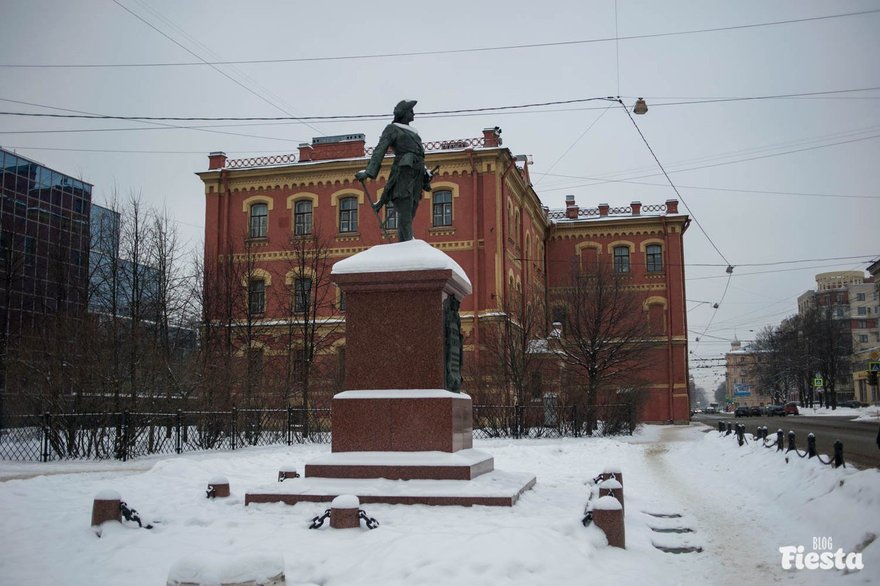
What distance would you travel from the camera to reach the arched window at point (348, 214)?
4056 cm

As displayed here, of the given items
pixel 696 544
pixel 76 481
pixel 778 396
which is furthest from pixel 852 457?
pixel 778 396

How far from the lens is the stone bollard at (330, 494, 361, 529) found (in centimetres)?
775

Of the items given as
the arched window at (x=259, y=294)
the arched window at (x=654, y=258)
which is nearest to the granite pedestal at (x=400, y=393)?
the arched window at (x=259, y=294)

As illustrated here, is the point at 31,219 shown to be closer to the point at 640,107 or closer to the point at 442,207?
the point at 442,207

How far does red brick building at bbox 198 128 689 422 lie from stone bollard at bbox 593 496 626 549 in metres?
24.2

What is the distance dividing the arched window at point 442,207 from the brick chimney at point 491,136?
316 centimetres

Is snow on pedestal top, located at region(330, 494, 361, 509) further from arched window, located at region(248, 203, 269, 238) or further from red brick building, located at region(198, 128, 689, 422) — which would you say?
arched window, located at region(248, 203, 269, 238)

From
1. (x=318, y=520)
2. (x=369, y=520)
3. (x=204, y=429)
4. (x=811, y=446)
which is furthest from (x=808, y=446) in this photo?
(x=204, y=429)

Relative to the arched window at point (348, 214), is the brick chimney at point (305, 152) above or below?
above

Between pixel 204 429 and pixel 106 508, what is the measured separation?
1525 centimetres

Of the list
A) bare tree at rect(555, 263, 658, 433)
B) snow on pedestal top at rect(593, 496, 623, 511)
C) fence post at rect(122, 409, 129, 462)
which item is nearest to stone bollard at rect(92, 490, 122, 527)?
snow on pedestal top at rect(593, 496, 623, 511)

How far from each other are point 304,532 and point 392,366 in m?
3.42

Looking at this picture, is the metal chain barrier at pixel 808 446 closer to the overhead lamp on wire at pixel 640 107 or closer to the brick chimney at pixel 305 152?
the overhead lamp on wire at pixel 640 107

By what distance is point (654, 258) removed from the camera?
51125mm
